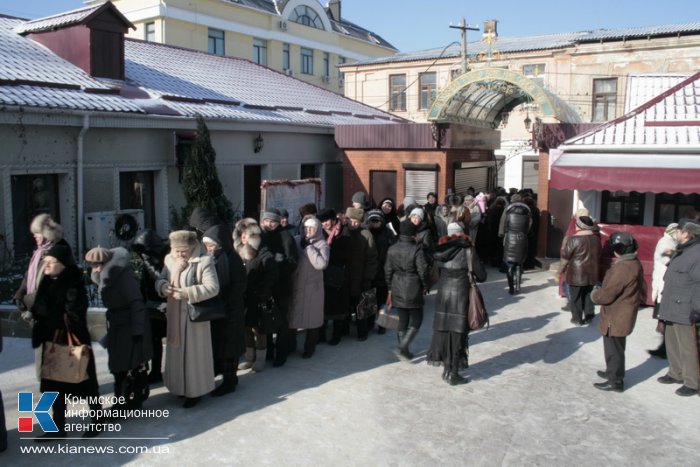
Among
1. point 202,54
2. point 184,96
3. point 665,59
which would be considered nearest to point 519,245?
point 184,96

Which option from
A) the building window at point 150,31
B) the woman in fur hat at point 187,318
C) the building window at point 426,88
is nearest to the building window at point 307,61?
the building window at point 150,31

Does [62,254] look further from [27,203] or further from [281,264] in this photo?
[27,203]

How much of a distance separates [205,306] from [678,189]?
7.37 m

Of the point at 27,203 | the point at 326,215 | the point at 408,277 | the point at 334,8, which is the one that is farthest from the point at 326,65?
the point at 408,277

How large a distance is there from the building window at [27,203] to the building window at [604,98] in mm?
23815

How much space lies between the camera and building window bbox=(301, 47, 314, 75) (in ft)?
135

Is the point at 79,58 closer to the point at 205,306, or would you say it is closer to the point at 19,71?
the point at 19,71

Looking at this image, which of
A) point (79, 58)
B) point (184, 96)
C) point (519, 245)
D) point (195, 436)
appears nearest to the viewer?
point (195, 436)

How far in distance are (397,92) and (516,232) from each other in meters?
24.2

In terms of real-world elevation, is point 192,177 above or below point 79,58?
below

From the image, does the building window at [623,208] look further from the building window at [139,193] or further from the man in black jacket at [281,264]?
the building window at [139,193]

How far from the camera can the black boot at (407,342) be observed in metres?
6.55

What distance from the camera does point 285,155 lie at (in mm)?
14203

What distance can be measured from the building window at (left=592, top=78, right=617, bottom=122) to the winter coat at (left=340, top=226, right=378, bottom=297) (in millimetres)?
22532
